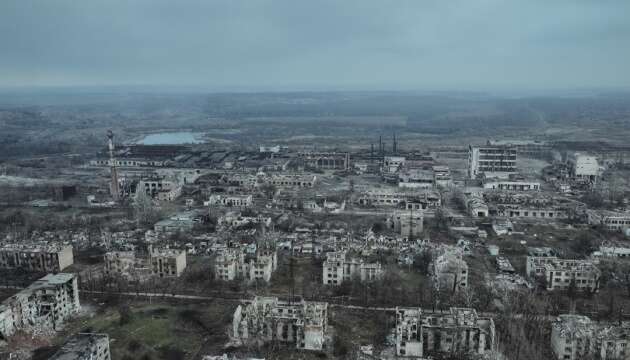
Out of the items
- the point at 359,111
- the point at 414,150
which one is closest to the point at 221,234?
the point at 414,150

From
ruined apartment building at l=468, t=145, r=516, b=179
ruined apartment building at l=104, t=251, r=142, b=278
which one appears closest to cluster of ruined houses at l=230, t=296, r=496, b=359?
ruined apartment building at l=104, t=251, r=142, b=278

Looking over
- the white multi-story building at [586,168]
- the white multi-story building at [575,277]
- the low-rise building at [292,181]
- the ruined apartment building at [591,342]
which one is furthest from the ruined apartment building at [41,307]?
the white multi-story building at [586,168]

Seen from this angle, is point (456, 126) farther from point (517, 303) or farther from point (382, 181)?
point (517, 303)

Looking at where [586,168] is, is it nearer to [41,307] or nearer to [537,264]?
[537,264]

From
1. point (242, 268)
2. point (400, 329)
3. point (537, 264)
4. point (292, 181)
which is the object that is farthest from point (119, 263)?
point (292, 181)

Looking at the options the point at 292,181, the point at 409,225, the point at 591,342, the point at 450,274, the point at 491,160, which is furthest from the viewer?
the point at 491,160

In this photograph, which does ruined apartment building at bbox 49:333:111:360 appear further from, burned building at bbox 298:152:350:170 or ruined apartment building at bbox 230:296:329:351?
burned building at bbox 298:152:350:170
